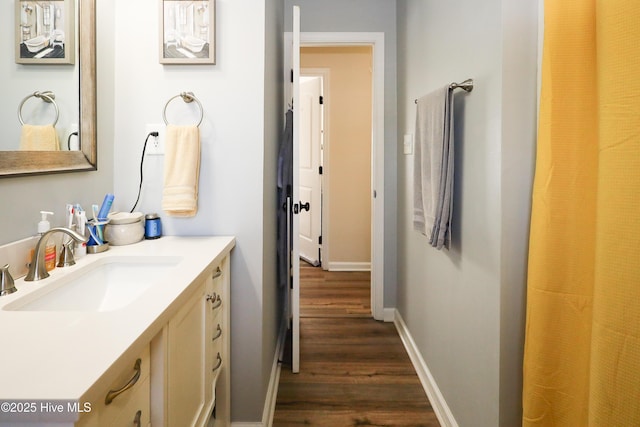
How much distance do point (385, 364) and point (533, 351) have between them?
1329 millimetres

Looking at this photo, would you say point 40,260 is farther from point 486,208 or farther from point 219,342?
point 486,208

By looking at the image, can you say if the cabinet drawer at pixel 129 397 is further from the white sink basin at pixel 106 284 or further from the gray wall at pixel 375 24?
the gray wall at pixel 375 24

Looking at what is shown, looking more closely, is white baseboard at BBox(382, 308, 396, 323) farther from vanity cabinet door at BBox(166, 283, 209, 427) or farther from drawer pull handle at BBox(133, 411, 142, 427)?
drawer pull handle at BBox(133, 411, 142, 427)

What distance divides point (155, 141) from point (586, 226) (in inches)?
60.5

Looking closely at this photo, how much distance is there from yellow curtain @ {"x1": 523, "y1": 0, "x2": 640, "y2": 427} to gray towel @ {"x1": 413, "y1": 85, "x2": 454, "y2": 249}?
19.3 inches

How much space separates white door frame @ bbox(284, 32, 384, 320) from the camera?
282 cm

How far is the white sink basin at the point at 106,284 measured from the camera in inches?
40.5

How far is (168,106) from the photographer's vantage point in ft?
5.24

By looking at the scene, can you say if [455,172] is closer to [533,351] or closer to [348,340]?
[533,351]

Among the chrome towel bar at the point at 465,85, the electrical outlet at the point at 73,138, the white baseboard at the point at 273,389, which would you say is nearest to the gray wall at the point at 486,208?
the chrome towel bar at the point at 465,85

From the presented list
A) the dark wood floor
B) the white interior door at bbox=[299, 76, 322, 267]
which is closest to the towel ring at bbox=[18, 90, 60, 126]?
the dark wood floor

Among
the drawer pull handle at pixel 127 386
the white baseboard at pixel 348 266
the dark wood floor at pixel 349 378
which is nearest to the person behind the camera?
the drawer pull handle at pixel 127 386

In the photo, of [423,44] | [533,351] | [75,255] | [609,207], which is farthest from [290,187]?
[609,207]

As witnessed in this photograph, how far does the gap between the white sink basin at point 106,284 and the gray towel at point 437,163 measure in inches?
41.1
